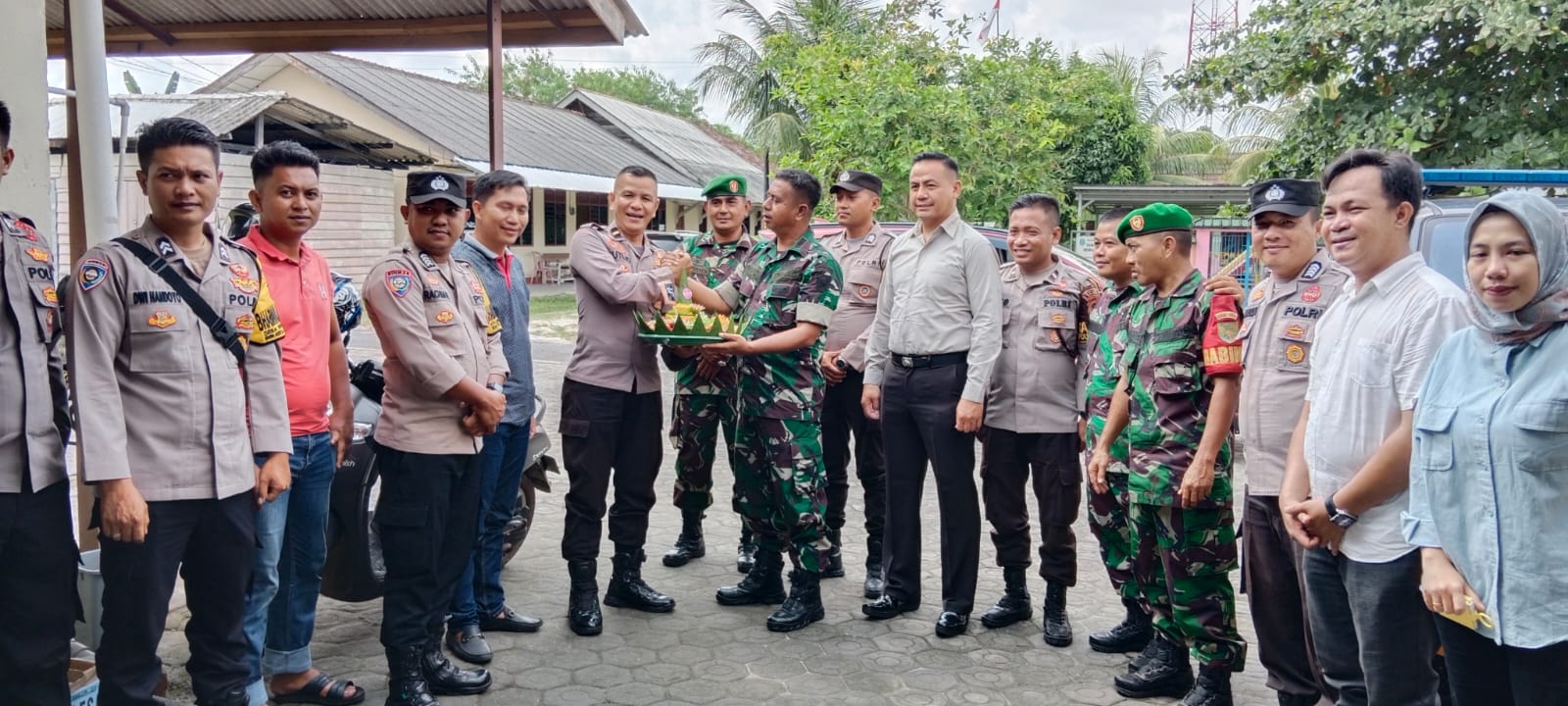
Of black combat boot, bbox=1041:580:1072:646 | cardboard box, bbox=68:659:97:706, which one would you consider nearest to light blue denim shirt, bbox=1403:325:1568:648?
black combat boot, bbox=1041:580:1072:646

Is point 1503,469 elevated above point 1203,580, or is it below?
above

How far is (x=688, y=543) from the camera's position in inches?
221

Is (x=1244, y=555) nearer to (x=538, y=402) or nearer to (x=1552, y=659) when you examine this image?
(x=1552, y=659)

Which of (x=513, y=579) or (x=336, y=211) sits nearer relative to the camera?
(x=513, y=579)

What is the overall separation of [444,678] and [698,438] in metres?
1.59

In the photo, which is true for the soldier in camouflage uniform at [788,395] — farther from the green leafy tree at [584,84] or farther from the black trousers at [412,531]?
the green leafy tree at [584,84]

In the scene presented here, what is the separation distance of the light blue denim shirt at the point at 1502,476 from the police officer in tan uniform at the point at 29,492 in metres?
3.23

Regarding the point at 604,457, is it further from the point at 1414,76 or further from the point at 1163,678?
the point at 1414,76

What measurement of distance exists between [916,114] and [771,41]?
3765mm

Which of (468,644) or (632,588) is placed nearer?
(468,644)

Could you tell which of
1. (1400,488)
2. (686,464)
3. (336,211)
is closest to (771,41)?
(336,211)

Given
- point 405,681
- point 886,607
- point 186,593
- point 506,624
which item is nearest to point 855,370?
Result: point 886,607

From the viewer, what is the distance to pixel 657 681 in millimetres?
3992

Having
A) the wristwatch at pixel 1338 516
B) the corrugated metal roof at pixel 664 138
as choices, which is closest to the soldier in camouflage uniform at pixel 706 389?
the wristwatch at pixel 1338 516
